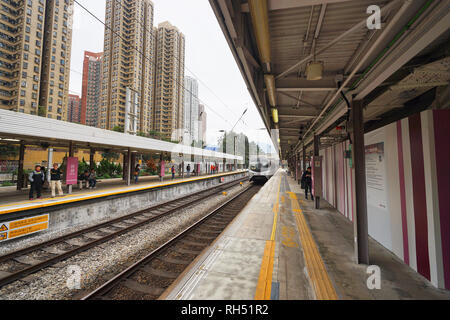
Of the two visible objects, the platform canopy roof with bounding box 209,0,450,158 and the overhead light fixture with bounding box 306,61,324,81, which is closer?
the platform canopy roof with bounding box 209,0,450,158

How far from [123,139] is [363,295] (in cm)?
1141

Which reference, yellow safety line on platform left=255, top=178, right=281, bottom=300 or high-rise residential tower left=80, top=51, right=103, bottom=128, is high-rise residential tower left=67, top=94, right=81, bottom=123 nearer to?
high-rise residential tower left=80, top=51, right=103, bottom=128

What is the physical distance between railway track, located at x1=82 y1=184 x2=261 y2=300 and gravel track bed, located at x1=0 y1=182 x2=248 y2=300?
415 mm

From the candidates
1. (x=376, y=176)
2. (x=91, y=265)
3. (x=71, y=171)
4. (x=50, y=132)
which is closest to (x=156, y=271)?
(x=91, y=265)

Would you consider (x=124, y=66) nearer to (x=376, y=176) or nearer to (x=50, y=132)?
(x=50, y=132)

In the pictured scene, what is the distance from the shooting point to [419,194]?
321 centimetres

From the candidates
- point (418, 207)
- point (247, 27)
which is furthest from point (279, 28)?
point (418, 207)

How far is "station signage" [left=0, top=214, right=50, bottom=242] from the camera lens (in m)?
5.53

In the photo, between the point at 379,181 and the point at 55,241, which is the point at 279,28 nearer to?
the point at 379,181

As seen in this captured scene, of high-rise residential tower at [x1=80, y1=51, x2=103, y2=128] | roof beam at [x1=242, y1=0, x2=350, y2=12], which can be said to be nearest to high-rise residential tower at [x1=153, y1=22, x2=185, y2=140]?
high-rise residential tower at [x1=80, y1=51, x2=103, y2=128]

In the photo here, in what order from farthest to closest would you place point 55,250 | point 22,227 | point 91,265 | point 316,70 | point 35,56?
point 35,56
point 22,227
point 55,250
point 91,265
point 316,70

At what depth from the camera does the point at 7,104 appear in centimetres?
4069

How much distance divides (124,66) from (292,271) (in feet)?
250
